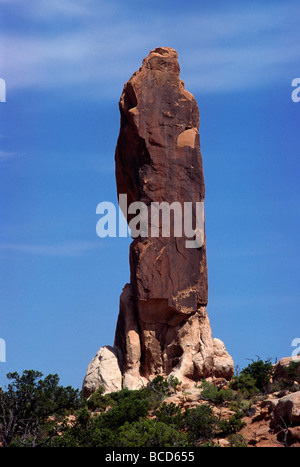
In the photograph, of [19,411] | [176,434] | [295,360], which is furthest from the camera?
[295,360]

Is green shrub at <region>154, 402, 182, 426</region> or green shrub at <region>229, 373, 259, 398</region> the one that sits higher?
green shrub at <region>229, 373, 259, 398</region>

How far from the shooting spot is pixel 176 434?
2900 cm

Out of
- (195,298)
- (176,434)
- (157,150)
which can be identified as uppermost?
(157,150)

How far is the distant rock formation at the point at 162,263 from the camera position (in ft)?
121

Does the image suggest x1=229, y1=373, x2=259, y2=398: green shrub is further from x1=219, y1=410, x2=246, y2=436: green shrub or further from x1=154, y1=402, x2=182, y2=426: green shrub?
x1=219, y1=410, x2=246, y2=436: green shrub

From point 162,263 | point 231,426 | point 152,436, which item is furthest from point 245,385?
point 152,436

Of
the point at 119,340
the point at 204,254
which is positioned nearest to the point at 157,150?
the point at 204,254

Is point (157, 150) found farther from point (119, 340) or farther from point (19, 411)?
point (19, 411)

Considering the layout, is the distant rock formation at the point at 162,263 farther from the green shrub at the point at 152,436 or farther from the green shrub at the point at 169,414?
the green shrub at the point at 152,436

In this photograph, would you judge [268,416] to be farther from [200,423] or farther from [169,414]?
[169,414]

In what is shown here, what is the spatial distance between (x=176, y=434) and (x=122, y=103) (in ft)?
50.5

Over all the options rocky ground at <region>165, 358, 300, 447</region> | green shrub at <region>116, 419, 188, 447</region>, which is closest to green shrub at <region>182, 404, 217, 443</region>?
rocky ground at <region>165, 358, 300, 447</region>

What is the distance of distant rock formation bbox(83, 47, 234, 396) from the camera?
121 feet

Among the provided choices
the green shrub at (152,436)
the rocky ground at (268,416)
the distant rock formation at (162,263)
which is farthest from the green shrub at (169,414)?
the distant rock formation at (162,263)
